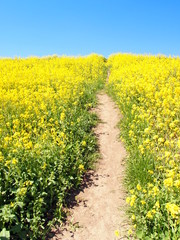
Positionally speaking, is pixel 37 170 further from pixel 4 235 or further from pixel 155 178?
pixel 155 178

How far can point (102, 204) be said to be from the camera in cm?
563

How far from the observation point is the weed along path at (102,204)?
15.9 feet

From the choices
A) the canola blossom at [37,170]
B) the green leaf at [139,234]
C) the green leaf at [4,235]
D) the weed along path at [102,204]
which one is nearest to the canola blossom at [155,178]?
the green leaf at [139,234]

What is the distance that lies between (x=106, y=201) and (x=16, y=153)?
102 inches

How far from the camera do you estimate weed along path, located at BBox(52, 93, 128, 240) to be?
4.83 meters

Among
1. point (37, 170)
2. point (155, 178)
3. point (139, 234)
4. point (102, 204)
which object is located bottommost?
point (139, 234)

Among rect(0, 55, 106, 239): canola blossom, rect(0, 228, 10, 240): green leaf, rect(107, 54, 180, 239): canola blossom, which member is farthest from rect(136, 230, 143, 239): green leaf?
rect(0, 228, 10, 240): green leaf

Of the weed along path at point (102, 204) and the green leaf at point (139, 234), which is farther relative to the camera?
the weed along path at point (102, 204)

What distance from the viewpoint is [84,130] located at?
8836mm

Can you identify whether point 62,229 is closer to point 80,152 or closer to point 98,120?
point 80,152

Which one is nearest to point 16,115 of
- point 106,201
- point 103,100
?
point 106,201

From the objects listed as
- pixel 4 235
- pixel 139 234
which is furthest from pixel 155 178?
pixel 4 235

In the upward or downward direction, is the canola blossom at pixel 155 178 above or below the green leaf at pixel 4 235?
above

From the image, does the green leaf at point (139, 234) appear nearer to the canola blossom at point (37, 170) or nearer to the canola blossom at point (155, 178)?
the canola blossom at point (155, 178)
